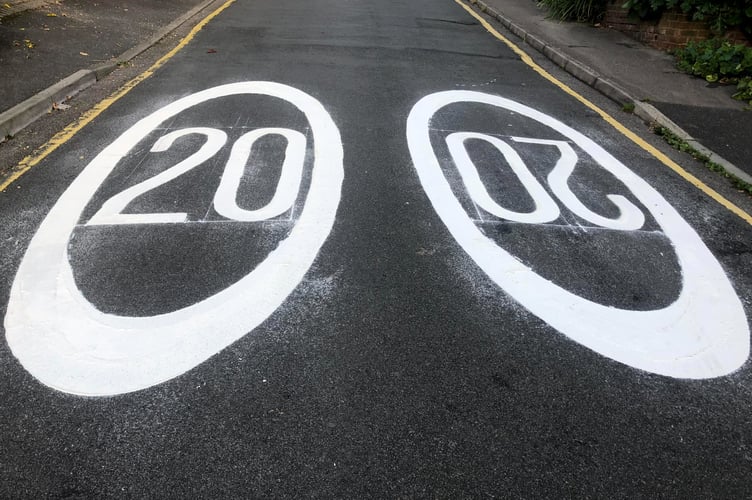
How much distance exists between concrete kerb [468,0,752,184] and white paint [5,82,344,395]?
4.32 metres

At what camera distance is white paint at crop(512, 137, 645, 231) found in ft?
14.3

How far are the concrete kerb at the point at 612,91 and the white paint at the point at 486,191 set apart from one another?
7.33 feet

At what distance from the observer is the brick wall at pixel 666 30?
8727 mm

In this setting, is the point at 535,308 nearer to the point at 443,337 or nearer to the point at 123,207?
the point at 443,337

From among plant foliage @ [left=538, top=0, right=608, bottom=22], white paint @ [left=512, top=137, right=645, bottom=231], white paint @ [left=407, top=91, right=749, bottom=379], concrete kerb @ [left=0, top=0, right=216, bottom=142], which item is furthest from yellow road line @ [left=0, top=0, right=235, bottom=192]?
plant foliage @ [left=538, top=0, right=608, bottom=22]

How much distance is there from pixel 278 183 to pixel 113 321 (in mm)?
1963

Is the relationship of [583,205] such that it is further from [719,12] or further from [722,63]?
[719,12]

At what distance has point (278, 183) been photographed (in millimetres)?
4629

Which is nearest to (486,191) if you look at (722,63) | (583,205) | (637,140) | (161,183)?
(583,205)

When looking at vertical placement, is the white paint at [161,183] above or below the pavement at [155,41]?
below

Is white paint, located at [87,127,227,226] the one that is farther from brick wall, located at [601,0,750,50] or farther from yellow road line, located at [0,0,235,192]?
brick wall, located at [601,0,750,50]

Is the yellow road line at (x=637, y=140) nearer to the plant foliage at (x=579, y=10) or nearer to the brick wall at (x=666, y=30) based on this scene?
the plant foliage at (x=579, y=10)

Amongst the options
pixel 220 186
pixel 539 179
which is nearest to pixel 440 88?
pixel 539 179

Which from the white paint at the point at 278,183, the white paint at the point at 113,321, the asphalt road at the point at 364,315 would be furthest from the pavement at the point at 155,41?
the white paint at the point at 113,321
